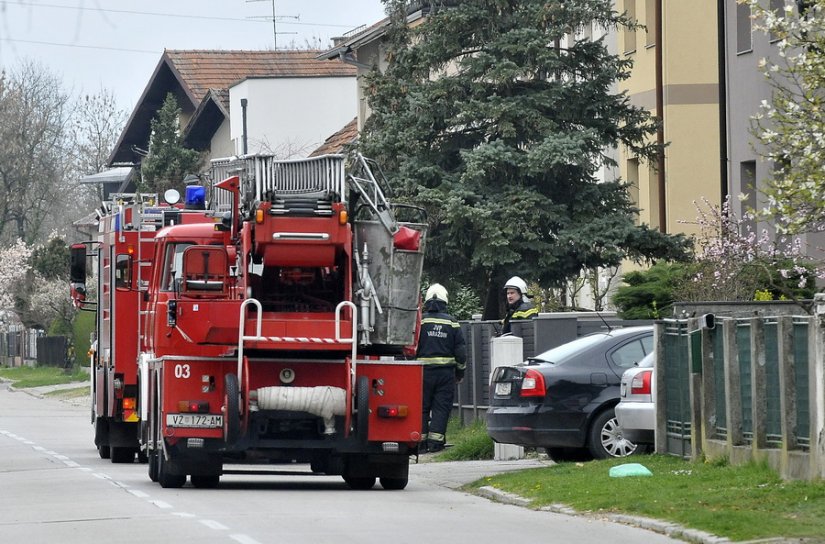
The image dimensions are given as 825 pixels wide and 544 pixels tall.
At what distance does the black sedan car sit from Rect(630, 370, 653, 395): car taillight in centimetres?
61

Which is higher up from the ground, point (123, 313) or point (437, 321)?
point (123, 313)

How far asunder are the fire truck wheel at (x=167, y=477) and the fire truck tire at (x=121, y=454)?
5051mm

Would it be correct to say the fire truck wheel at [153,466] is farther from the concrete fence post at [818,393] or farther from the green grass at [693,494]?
the concrete fence post at [818,393]

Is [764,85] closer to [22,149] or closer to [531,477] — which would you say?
[531,477]

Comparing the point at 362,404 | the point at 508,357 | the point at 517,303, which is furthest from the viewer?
the point at 517,303

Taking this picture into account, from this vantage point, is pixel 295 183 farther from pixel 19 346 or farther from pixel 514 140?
pixel 19 346

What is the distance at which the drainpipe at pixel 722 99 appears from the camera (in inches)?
1328

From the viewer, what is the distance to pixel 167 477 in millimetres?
17562

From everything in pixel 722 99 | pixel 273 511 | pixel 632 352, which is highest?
pixel 722 99

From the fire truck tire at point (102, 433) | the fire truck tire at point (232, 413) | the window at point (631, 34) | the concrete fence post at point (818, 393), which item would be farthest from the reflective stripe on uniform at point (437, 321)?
the window at point (631, 34)

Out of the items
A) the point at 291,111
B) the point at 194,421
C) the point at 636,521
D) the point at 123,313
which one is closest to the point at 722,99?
the point at 123,313

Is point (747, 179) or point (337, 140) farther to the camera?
point (337, 140)

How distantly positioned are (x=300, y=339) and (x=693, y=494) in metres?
4.21

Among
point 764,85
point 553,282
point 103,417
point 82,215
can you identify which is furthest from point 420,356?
point 82,215
